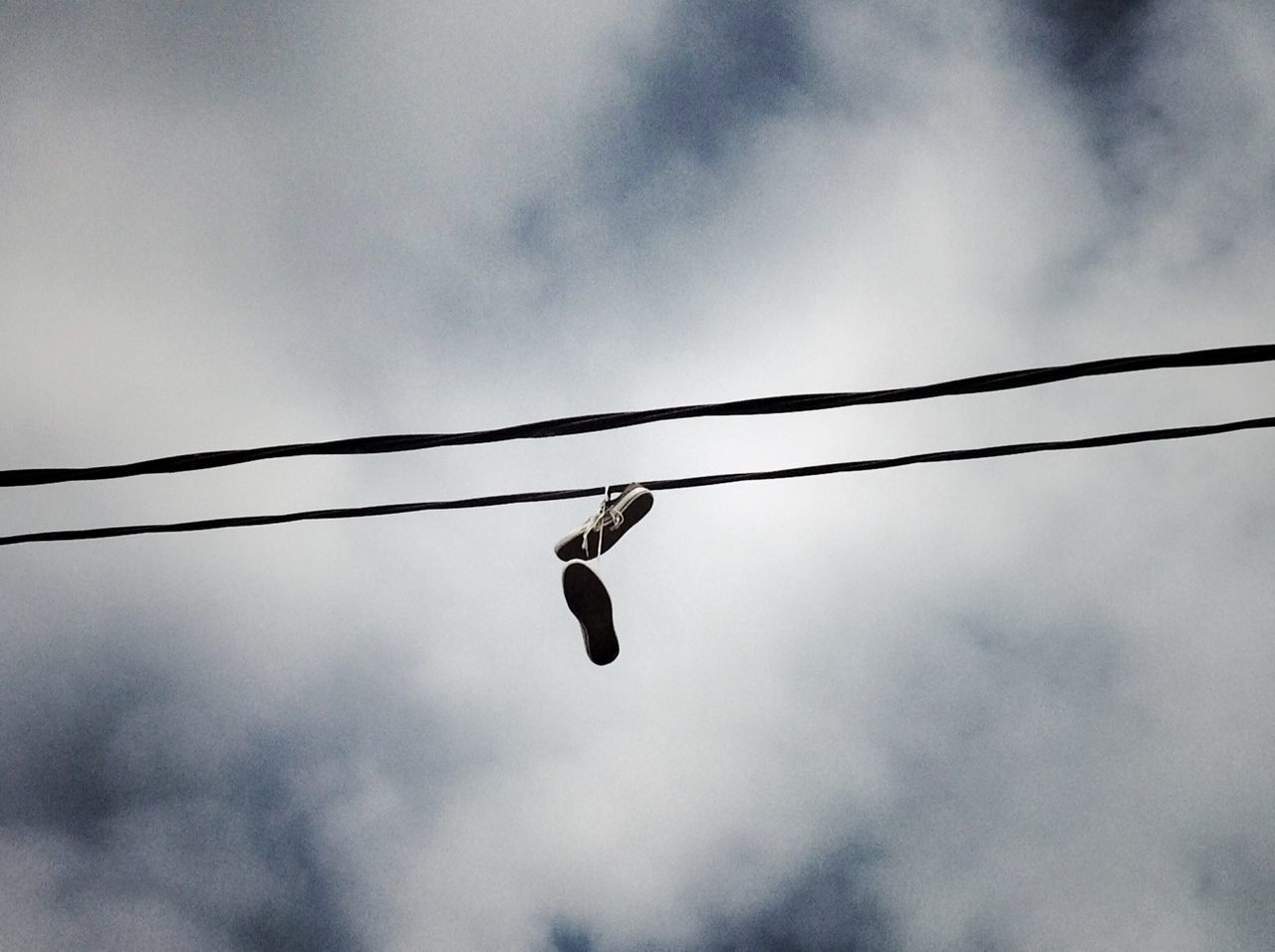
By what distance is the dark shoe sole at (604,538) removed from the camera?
313 centimetres

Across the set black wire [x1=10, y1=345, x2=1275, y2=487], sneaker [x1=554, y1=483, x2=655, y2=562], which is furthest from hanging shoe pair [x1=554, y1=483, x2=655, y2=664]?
black wire [x1=10, y1=345, x2=1275, y2=487]

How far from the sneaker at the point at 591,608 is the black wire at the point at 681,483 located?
297 millimetres

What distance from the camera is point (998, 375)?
7.38 ft

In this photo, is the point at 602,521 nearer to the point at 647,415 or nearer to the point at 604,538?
the point at 604,538

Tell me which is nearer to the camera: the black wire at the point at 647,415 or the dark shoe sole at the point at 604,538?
the black wire at the point at 647,415

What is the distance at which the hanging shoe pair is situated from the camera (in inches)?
116

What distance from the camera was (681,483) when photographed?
8.96ft

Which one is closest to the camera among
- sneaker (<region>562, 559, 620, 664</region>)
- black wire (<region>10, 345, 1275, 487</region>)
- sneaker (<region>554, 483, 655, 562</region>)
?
black wire (<region>10, 345, 1275, 487</region>)

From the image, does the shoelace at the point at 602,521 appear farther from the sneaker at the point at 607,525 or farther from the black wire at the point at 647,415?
the black wire at the point at 647,415

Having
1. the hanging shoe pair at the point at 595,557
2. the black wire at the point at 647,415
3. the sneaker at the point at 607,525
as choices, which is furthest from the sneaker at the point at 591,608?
the black wire at the point at 647,415

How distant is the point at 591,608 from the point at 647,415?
0.99m

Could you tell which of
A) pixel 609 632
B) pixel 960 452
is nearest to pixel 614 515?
pixel 609 632

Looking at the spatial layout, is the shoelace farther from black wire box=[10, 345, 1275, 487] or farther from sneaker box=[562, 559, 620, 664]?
black wire box=[10, 345, 1275, 487]

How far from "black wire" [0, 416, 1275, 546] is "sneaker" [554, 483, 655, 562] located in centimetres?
12
